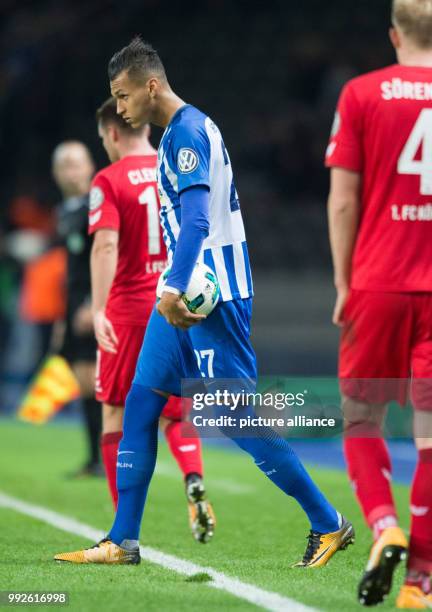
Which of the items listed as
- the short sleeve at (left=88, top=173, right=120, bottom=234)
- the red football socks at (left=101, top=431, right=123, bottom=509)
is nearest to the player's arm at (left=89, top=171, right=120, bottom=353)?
the short sleeve at (left=88, top=173, right=120, bottom=234)

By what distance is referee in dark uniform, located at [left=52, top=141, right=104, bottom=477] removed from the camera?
29.2ft

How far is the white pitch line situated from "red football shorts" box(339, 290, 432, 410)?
0.75 metres

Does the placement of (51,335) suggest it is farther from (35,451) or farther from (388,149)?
(388,149)

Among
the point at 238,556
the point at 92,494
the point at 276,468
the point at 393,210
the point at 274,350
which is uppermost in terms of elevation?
the point at 393,210

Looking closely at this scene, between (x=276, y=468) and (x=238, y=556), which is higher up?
(x=276, y=468)

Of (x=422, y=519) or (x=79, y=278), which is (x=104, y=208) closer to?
A: (x=422, y=519)

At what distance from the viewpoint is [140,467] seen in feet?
17.7

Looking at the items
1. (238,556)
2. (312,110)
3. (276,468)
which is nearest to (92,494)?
(238,556)

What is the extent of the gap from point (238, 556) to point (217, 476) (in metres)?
4.15

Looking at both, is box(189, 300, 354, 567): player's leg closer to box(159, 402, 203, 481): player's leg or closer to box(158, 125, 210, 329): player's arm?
box(158, 125, 210, 329): player's arm

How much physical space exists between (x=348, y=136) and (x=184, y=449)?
270 cm

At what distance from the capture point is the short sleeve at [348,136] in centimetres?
429

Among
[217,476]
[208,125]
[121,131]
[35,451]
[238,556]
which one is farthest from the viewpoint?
[35,451]

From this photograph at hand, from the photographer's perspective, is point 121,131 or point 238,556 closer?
point 238,556
